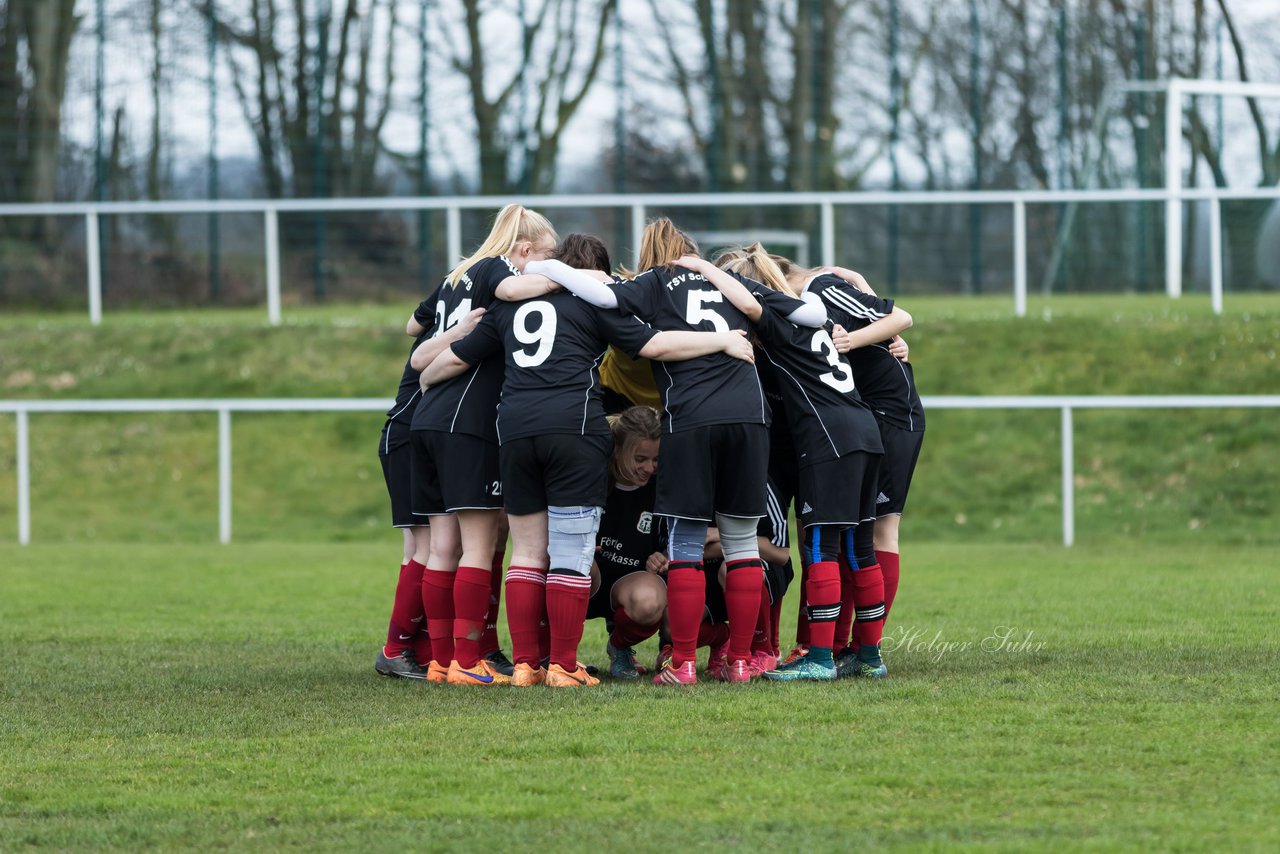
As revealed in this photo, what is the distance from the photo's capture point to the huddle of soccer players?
567 cm

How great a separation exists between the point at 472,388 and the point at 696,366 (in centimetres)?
86

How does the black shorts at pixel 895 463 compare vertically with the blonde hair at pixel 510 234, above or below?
below

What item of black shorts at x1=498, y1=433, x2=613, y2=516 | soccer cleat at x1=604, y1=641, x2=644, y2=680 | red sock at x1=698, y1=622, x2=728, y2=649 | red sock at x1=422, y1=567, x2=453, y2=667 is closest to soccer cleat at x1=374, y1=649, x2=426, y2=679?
red sock at x1=422, y1=567, x2=453, y2=667

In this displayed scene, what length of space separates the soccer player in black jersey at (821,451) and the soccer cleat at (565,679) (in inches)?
25.8

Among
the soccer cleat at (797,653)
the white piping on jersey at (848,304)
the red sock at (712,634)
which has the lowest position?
the soccer cleat at (797,653)

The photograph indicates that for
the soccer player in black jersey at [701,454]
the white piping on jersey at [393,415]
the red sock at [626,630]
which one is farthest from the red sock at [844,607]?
the white piping on jersey at [393,415]

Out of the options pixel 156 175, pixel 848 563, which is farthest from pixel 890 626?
pixel 156 175

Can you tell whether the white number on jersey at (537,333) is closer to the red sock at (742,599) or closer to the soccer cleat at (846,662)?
the red sock at (742,599)

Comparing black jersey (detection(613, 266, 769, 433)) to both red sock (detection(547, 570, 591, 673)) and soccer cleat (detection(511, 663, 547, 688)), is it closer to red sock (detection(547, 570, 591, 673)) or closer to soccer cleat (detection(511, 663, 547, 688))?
red sock (detection(547, 570, 591, 673))

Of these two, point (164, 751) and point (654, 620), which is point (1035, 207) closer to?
point (654, 620)

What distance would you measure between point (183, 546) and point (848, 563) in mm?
6908

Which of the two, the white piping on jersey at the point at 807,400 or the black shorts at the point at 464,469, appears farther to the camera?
the black shorts at the point at 464,469

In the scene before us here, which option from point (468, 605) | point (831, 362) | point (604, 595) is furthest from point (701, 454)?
point (468, 605)

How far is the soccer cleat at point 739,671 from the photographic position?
5.77m
